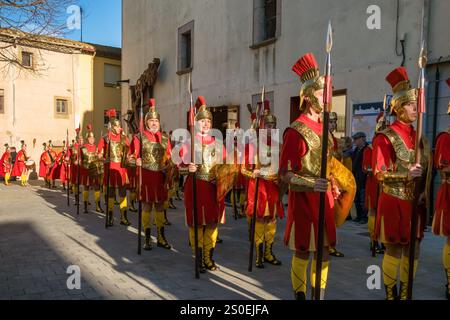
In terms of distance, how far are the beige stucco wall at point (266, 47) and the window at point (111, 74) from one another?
5983 millimetres

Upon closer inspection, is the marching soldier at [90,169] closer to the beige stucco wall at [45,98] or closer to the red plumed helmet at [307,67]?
the red plumed helmet at [307,67]

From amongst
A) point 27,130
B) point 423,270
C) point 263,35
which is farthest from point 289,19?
point 27,130

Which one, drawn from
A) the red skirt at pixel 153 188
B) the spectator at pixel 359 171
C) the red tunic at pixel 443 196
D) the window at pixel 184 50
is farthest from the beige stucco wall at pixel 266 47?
the red skirt at pixel 153 188

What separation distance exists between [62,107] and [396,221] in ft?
85.2

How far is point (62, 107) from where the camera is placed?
26.5 metres

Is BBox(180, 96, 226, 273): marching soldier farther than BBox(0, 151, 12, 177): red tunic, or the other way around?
BBox(0, 151, 12, 177): red tunic

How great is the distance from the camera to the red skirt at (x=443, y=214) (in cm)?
456

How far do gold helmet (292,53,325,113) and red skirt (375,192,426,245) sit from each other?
1.15 metres

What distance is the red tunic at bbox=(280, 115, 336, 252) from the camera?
3.69 metres

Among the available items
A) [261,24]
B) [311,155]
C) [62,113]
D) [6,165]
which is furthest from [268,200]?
[62,113]

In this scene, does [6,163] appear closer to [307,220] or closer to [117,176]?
[117,176]

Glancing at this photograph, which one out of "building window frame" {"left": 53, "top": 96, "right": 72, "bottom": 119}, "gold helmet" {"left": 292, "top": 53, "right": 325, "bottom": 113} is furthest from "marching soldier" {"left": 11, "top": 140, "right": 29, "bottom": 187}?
"gold helmet" {"left": 292, "top": 53, "right": 325, "bottom": 113}

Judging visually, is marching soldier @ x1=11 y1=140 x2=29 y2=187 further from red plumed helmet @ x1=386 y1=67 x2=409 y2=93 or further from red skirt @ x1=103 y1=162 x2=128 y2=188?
red plumed helmet @ x1=386 y1=67 x2=409 y2=93
